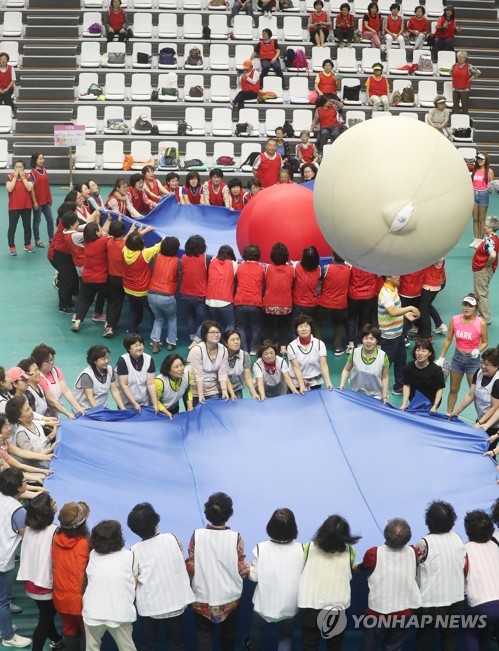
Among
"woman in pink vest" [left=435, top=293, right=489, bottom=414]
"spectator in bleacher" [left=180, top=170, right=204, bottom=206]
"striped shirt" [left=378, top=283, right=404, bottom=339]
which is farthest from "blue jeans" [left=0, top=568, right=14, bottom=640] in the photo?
"spectator in bleacher" [left=180, top=170, right=204, bottom=206]

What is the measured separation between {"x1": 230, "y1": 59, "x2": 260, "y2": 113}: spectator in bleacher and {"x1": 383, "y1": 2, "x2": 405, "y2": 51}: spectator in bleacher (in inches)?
122

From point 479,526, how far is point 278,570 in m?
1.22

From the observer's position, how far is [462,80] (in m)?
18.6

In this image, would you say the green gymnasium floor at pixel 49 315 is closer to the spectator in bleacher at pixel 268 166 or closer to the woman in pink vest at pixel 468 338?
the woman in pink vest at pixel 468 338

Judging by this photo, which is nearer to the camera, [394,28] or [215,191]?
[215,191]

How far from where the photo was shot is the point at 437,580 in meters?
5.76

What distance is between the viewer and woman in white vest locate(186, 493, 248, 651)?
5707 millimetres

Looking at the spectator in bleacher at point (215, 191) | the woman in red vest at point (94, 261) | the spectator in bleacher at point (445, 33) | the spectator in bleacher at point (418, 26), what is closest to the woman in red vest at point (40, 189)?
the spectator in bleacher at point (215, 191)

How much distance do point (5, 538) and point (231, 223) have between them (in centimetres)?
761

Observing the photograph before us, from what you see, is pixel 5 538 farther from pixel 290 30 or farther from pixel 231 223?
pixel 290 30

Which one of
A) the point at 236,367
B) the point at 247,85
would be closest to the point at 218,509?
the point at 236,367

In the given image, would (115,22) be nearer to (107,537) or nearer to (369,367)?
(369,367)

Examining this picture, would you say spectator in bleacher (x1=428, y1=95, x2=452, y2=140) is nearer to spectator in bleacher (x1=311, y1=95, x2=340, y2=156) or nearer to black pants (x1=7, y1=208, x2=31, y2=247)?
spectator in bleacher (x1=311, y1=95, x2=340, y2=156)

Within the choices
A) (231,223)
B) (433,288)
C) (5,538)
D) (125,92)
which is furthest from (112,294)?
(125,92)
